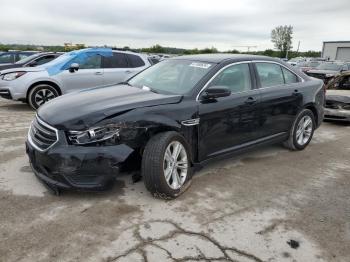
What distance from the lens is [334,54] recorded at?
56.5 metres

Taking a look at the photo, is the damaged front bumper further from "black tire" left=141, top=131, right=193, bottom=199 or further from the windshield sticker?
the windshield sticker

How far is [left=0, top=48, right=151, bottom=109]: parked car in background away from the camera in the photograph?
9.40m

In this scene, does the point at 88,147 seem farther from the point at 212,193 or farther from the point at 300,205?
the point at 300,205

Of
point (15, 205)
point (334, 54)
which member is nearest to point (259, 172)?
point (15, 205)

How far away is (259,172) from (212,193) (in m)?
1.08

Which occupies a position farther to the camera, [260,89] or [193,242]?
[260,89]

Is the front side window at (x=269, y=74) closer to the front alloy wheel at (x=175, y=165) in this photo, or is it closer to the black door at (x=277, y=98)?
the black door at (x=277, y=98)

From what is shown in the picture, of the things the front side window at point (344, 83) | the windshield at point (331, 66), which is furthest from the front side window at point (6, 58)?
the windshield at point (331, 66)

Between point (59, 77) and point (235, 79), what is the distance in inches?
226

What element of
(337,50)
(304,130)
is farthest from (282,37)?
(304,130)

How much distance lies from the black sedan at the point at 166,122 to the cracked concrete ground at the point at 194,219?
0.88 ft

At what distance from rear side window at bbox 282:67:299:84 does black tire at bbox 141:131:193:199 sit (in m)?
2.71

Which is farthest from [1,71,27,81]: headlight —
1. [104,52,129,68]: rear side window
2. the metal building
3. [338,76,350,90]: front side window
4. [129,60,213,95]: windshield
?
the metal building

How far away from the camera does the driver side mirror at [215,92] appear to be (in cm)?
448
